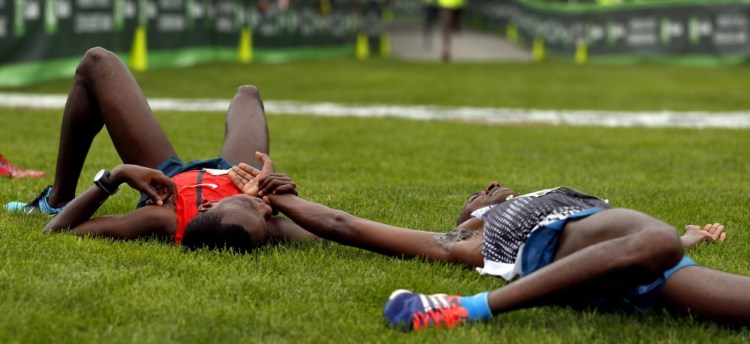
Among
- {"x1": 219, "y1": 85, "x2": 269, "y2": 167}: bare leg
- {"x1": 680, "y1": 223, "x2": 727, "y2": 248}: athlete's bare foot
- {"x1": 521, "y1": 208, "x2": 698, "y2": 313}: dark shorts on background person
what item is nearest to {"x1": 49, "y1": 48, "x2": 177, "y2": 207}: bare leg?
{"x1": 219, "y1": 85, "x2": 269, "y2": 167}: bare leg

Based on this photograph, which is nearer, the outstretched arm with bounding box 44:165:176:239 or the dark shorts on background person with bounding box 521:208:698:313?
the dark shorts on background person with bounding box 521:208:698:313

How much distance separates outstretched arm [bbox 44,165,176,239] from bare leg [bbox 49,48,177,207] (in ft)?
1.47

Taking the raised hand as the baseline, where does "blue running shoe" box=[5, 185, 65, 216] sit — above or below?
below

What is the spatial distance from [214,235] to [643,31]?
77.8 feet

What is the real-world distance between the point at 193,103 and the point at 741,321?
36.5 feet

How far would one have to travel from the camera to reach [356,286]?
4.42 metres

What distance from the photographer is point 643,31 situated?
88.7 feet

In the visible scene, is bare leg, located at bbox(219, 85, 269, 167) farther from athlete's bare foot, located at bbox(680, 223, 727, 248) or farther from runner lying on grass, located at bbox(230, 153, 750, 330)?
athlete's bare foot, located at bbox(680, 223, 727, 248)

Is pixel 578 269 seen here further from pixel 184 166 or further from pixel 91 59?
pixel 91 59

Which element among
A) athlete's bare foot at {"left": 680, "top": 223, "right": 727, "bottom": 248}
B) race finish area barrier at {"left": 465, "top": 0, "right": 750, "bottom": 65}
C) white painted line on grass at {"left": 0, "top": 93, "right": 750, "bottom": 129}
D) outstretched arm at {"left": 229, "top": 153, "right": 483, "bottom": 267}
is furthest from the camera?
race finish area barrier at {"left": 465, "top": 0, "right": 750, "bottom": 65}

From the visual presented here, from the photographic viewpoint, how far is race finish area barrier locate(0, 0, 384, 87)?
628 inches

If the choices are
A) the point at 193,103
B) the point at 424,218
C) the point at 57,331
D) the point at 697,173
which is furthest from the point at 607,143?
the point at 57,331

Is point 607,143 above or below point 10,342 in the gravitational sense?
below

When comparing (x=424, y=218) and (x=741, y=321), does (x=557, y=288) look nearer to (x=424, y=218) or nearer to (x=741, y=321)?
(x=741, y=321)
